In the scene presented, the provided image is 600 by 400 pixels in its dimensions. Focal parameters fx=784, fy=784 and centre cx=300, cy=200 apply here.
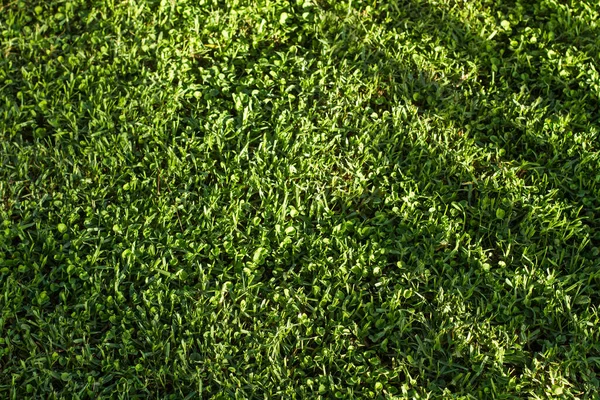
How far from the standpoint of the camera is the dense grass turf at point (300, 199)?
11.6 feet

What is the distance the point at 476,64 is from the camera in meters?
4.56

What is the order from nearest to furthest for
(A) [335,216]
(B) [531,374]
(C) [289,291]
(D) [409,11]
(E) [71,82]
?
(B) [531,374]
(C) [289,291]
(A) [335,216]
(E) [71,82]
(D) [409,11]

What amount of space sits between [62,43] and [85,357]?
6.76 feet

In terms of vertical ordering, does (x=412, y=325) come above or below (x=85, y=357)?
above

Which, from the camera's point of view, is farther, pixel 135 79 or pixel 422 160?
pixel 135 79

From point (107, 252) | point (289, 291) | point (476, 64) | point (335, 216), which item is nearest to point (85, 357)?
point (107, 252)

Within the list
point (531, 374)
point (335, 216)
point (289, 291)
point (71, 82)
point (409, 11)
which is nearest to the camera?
point (531, 374)

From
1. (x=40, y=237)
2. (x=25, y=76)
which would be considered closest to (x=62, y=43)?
(x=25, y=76)

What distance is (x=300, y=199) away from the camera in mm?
4031

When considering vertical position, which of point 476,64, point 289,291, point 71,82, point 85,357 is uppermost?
point 476,64

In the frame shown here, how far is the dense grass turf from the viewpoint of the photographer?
3531mm

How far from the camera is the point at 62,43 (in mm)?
4691

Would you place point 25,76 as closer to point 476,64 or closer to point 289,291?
point 289,291

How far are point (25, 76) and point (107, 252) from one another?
134 centimetres
